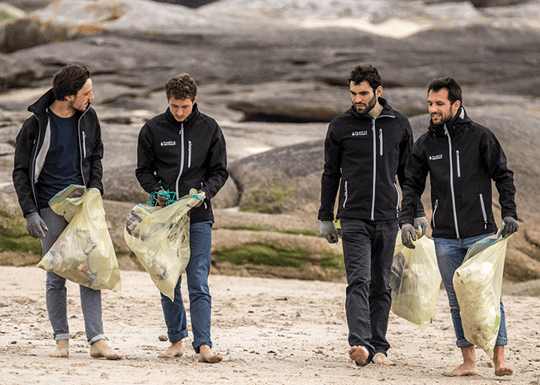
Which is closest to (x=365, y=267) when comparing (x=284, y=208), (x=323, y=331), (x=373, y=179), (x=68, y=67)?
(x=373, y=179)

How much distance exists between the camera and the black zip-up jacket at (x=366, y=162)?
431 cm

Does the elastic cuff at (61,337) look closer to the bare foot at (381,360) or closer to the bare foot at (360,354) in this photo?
the bare foot at (360,354)

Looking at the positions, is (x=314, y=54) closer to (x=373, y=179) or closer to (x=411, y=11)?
(x=411, y=11)

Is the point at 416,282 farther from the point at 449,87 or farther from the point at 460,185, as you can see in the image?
the point at 449,87

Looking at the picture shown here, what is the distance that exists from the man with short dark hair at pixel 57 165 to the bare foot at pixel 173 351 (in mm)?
309

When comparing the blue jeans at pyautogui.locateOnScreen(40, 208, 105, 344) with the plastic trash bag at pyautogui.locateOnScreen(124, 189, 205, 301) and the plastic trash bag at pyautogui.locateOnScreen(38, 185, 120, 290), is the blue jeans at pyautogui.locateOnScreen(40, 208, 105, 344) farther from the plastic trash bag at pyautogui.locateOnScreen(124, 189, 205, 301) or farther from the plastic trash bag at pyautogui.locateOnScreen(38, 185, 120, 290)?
the plastic trash bag at pyautogui.locateOnScreen(124, 189, 205, 301)

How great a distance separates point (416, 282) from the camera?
455 cm

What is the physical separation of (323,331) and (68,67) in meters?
2.91

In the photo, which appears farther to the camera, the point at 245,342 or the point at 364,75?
the point at 245,342

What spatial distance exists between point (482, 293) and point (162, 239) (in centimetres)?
196

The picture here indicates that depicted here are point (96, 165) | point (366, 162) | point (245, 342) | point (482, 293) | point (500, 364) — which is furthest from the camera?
point (245, 342)

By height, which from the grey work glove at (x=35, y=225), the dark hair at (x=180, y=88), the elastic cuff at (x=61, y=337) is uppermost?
the dark hair at (x=180, y=88)

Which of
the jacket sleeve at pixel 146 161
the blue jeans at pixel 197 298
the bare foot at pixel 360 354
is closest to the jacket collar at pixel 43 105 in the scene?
the jacket sleeve at pixel 146 161

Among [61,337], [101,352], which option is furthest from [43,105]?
[101,352]
